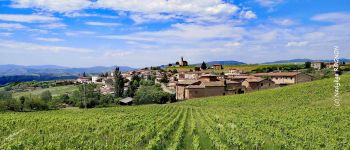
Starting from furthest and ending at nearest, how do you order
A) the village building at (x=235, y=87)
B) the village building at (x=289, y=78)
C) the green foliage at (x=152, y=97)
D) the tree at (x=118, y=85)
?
1. the tree at (x=118, y=85)
2. the village building at (x=289, y=78)
3. the village building at (x=235, y=87)
4. the green foliage at (x=152, y=97)

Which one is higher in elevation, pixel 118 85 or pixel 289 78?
pixel 289 78

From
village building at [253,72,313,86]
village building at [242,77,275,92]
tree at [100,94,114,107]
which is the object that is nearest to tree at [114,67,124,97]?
tree at [100,94,114,107]

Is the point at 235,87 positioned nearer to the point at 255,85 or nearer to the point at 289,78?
the point at 255,85

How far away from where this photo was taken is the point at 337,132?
2292 centimetres

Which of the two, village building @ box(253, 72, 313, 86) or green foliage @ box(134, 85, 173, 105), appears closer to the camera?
green foliage @ box(134, 85, 173, 105)

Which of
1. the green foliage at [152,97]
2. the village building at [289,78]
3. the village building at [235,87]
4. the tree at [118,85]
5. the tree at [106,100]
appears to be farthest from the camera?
the tree at [118,85]

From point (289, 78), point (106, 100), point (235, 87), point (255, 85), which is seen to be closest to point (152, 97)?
point (106, 100)

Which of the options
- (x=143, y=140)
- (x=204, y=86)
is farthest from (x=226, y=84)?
(x=143, y=140)

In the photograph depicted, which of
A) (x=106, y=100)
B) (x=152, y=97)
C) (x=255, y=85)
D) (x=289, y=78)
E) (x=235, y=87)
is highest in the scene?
(x=289, y=78)

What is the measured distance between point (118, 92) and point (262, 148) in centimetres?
7847

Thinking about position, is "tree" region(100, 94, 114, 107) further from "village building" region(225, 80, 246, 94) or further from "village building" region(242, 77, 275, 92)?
"village building" region(242, 77, 275, 92)

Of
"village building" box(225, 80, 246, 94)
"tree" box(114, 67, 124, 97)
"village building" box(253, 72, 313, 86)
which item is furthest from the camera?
"tree" box(114, 67, 124, 97)

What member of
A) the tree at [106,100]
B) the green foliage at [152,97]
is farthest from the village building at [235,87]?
the tree at [106,100]

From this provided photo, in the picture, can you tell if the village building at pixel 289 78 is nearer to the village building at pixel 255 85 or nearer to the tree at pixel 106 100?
the village building at pixel 255 85
